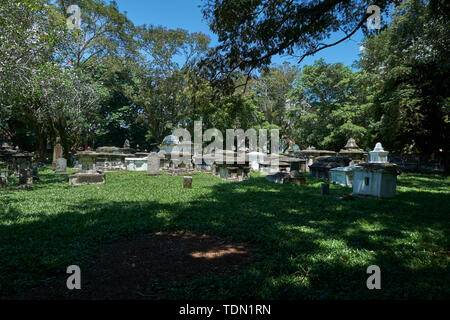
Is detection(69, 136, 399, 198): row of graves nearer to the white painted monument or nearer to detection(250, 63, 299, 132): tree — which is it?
the white painted monument

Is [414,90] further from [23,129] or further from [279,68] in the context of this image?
[23,129]

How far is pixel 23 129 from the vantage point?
29.3m

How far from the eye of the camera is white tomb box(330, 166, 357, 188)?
1192 cm

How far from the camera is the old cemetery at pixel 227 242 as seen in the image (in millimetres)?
3127

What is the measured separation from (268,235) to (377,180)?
588cm

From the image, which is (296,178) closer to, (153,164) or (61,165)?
(153,164)

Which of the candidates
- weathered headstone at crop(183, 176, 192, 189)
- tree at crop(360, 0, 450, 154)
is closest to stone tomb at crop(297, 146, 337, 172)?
tree at crop(360, 0, 450, 154)

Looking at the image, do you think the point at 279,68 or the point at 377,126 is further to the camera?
the point at 279,68

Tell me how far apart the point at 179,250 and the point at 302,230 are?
2581mm

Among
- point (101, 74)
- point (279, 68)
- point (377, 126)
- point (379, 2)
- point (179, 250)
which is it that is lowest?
point (179, 250)

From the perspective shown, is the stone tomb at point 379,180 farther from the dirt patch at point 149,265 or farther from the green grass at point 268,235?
the dirt patch at point 149,265

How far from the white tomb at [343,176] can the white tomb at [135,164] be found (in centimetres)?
1349

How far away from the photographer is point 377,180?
341 inches
